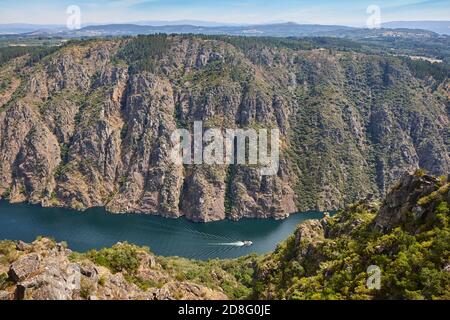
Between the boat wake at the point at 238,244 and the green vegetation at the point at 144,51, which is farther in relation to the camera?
the green vegetation at the point at 144,51

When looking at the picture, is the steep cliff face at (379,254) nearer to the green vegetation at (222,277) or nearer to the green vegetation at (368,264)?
the green vegetation at (368,264)

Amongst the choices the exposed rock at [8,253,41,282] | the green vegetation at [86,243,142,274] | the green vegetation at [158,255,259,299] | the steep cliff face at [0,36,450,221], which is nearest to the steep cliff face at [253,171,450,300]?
the green vegetation at [158,255,259,299]

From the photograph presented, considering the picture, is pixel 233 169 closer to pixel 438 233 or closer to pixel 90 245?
pixel 90 245

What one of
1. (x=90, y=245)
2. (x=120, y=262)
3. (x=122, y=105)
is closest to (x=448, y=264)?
(x=120, y=262)

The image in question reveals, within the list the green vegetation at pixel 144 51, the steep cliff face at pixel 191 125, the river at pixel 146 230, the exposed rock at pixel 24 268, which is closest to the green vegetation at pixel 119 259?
the exposed rock at pixel 24 268

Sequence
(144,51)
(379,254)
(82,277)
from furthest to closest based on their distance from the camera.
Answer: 1. (144,51)
2. (379,254)
3. (82,277)

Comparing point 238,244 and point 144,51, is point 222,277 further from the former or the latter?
point 144,51

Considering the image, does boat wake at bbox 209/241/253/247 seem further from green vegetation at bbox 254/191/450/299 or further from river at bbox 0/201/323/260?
green vegetation at bbox 254/191/450/299

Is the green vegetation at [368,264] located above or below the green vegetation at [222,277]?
above

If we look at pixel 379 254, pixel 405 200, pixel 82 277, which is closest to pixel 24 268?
pixel 82 277
